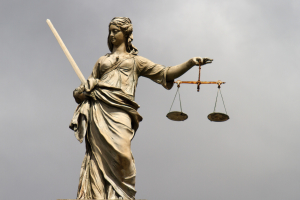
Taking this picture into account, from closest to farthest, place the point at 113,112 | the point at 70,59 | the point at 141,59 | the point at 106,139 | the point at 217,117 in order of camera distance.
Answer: the point at 106,139 < the point at 113,112 < the point at 70,59 < the point at 141,59 < the point at 217,117

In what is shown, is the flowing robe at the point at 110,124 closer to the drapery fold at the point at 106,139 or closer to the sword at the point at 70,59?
the drapery fold at the point at 106,139

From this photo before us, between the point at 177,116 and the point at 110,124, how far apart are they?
208 centimetres

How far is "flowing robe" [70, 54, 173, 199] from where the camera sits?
13.1 metres

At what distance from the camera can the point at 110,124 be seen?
13445 millimetres

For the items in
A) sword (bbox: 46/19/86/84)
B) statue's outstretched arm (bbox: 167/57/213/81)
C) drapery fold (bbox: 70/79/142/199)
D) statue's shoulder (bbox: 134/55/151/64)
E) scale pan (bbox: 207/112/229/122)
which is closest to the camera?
drapery fold (bbox: 70/79/142/199)

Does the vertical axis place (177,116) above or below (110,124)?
above

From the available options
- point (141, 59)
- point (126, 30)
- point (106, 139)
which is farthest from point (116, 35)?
point (106, 139)

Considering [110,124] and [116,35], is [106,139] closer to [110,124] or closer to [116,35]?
[110,124]

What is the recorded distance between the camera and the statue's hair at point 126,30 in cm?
1473

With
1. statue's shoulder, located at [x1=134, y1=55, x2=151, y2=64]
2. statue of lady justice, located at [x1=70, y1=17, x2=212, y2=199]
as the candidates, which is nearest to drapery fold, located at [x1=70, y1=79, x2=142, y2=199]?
statue of lady justice, located at [x1=70, y1=17, x2=212, y2=199]

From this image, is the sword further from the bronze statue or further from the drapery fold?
the drapery fold

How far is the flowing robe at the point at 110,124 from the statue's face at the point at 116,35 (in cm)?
47

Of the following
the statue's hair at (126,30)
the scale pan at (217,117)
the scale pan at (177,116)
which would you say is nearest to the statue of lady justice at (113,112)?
the statue's hair at (126,30)

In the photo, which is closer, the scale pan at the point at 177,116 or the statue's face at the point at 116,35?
the statue's face at the point at 116,35
